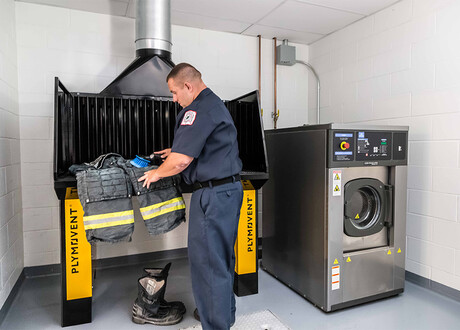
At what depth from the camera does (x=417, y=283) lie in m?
2.86

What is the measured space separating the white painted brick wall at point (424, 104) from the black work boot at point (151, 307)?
2173 mm

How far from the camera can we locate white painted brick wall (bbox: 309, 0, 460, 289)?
257cm

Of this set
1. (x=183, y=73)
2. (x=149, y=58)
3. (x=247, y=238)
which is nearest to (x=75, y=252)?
(x=247, y=238)

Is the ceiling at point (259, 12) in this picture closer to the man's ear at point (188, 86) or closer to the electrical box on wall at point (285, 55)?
the electrical box on wall at point (285, 55)

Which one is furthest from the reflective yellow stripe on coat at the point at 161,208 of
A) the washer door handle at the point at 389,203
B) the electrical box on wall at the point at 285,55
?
the electrical box on wall at the point at 285,55

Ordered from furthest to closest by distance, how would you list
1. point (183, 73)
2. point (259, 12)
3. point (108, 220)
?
1. point (259, 12)
2. point (183, 73)
3. point (108, 220)

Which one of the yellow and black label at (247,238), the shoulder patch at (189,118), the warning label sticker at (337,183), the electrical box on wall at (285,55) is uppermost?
the electrical box on wall at (285,55)

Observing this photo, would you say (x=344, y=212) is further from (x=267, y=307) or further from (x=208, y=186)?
(x=208, y=186)

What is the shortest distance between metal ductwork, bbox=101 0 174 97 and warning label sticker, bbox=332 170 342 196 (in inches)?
57.8

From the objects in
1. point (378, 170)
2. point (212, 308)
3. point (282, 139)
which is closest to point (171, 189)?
point (212, 308)

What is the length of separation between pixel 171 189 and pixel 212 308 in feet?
2.54

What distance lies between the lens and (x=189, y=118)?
1918mm

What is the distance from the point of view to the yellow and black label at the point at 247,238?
262cm

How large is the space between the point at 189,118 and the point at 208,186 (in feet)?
1.39
